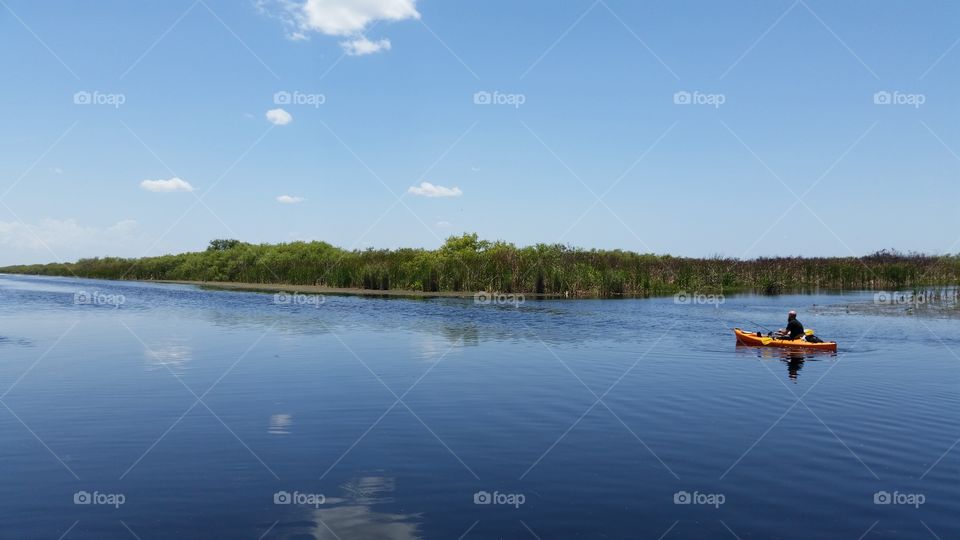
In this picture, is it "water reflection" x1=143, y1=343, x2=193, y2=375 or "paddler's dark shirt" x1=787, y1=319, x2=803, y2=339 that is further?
"paddler's dark shirt" x1=787, y1=319, x2=803, y2=339

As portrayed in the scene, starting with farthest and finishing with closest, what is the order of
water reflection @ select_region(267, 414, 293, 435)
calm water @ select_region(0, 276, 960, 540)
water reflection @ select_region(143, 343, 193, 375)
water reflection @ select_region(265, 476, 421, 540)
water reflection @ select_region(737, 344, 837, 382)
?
1. water reflection @ select_region(737, 344, 837, 382)
2. water reflection @ select_region(143, 343, 193, 375)
3. water reflection @ select_region(267, 414, 293, 435)
4. calm water @ select_region(0, 276, 960, 540)
5. water reflection @ select_region(265, 476, 421, 540)

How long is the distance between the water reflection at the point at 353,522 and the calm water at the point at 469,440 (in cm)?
3

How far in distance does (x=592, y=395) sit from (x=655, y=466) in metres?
5.65

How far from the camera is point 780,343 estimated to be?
26000 mm

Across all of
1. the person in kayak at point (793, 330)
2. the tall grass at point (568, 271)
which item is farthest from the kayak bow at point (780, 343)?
the tall grass at point (568, 271)

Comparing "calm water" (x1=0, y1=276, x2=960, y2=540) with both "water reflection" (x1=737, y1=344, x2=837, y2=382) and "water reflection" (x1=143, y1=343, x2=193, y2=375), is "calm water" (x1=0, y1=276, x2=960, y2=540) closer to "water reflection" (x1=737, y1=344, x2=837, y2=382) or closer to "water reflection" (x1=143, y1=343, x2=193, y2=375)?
"water reflection" (x1=143, y1=343, x2=193, y2=375)

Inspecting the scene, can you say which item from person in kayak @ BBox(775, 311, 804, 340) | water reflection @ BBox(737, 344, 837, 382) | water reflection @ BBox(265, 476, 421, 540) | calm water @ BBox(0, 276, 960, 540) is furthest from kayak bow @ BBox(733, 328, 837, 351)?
water reflection @ BBox(265, 476, 421, 540)

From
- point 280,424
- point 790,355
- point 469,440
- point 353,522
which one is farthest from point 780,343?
point 353,522

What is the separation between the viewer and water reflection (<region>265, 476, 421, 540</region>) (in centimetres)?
800

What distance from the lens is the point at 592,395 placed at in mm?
16375

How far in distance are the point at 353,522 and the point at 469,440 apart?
13.3 feet

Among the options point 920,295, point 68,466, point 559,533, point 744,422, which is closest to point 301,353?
point 68,466

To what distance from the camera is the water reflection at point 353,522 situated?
26.2 feet

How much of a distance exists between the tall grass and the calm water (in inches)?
1188
